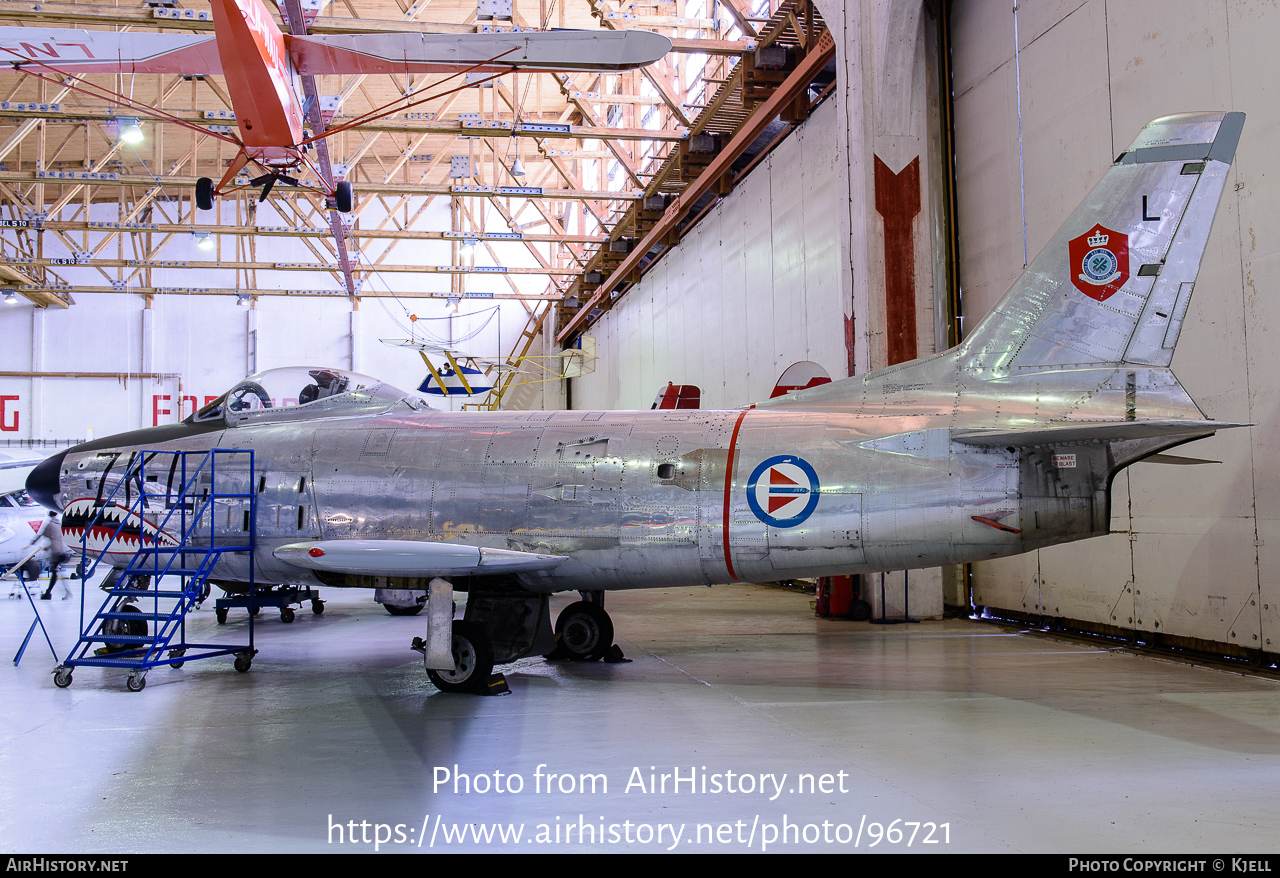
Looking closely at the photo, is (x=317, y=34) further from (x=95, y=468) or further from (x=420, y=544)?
(x=420, y=544)

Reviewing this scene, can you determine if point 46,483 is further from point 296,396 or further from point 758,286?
point 758,286

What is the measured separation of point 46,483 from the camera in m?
8.87

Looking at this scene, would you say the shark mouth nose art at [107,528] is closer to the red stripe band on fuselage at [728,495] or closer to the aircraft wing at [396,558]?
the aircraft wing at [396,558]

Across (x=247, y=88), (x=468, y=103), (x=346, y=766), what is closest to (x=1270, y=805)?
(x=346, y=766)

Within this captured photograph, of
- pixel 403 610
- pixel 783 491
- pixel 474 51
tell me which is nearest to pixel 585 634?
pixel 783 491

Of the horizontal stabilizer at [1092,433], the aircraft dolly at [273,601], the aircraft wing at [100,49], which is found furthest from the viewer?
the aircraft wing at [100,49]

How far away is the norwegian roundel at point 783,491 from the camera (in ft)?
23.2

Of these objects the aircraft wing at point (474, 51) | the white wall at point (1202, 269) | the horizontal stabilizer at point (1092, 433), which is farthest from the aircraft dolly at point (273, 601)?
the white wall at point (1202, 269)

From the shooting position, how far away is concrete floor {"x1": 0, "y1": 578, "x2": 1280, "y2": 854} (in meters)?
3.98

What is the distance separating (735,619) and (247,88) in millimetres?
9791

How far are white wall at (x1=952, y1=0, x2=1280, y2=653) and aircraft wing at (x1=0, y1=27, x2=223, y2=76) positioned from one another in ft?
35.1

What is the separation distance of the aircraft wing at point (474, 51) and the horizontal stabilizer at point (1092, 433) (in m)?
7.08

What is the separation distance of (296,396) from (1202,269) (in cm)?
906

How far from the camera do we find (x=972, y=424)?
6.75 meters
